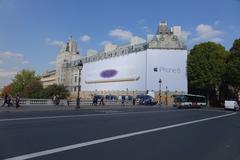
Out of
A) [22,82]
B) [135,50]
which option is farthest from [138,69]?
[22,82]

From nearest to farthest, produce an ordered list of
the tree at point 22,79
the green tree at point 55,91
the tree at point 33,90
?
the green tree at point 55,91 → the tree at point 33,90 → the tree at point 22,79

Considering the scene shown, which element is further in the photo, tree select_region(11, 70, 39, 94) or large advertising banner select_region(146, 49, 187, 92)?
tree select_region(11, 70, 39, 94)

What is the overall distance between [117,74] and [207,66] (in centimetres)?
4586

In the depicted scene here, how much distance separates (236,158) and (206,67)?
75788 millimetres

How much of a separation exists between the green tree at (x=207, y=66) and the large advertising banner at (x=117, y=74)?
77.4 feet

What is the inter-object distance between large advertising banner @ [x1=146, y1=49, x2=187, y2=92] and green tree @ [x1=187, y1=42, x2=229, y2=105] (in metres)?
17.2

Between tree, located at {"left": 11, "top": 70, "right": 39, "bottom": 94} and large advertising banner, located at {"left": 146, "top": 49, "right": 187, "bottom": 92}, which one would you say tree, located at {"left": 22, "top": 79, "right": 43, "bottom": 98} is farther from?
large advertising banner, located at {"left": 146, "top": 49, "right": 187, "bottom": 92}

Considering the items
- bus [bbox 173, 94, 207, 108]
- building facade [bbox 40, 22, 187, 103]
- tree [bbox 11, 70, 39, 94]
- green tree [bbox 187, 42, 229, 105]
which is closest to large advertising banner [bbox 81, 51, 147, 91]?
building facade [bbox 40, 22, 187, 103]

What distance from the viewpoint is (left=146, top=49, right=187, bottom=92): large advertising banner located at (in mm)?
107375

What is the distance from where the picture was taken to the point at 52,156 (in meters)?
9.04

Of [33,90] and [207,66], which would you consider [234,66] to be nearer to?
[207,66]

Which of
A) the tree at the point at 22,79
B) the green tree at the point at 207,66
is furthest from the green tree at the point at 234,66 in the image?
the tree at the point at 22,79

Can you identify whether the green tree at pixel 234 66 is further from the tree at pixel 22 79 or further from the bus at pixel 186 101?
the tree at pixel 22 79

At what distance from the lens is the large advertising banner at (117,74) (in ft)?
373
